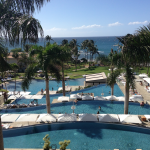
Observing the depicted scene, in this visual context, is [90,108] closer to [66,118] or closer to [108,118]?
[108,118]

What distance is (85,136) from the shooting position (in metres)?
14.7

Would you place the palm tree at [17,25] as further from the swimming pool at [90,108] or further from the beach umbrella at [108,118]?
the swimming pool at [90,108]

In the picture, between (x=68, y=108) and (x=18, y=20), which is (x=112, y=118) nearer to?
(x=68, y=108)

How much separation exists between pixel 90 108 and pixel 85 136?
675 centimetres

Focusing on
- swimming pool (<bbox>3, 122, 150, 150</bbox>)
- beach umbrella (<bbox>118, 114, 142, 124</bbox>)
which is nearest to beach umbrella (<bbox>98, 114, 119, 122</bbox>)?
beach umbrella (<bbox>118, 114, 142, 124</bbox>)

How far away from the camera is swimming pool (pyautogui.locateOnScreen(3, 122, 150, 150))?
1341 cm

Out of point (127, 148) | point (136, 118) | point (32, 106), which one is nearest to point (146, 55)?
point (127, 148)

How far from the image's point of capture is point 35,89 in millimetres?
32594

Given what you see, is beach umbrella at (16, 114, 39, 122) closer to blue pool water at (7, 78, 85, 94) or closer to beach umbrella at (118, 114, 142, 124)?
beach umbrella at (118, 114, 142, 124)

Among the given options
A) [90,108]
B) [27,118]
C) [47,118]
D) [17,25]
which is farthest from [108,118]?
[17,25]

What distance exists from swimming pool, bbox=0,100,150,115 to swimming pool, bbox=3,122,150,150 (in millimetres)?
3734

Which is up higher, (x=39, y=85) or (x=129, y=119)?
(x=129, y=119)

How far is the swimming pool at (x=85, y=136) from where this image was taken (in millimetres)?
13414

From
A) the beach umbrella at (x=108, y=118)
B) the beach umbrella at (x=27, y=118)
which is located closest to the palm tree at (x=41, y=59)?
the beach umbrella at (x=27, y=118)
